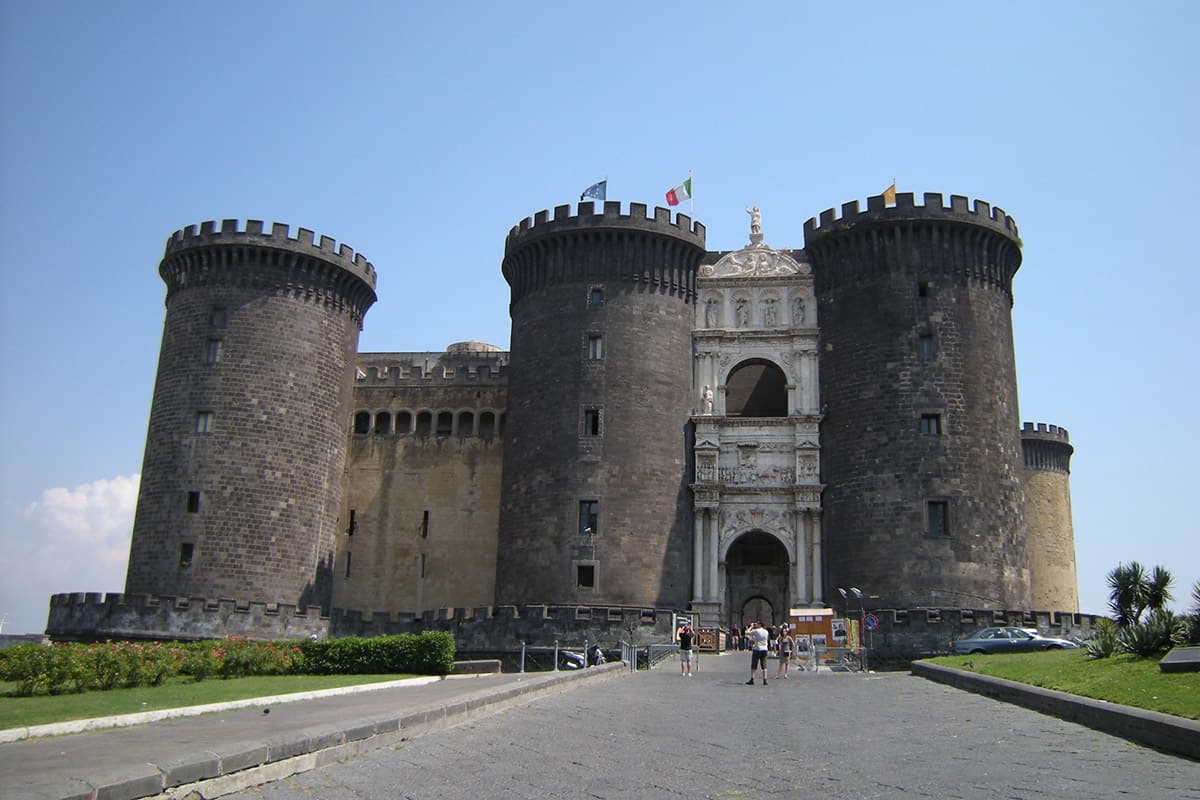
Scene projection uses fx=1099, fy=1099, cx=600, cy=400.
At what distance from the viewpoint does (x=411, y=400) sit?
49.1 metres

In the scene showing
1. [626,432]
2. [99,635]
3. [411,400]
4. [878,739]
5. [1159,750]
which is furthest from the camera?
[411,400]

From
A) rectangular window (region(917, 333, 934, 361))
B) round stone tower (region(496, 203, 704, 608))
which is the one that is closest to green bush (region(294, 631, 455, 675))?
round stone tower (region(496, 203, 704, 608))

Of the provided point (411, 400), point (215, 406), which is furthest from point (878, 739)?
point (411, 400)

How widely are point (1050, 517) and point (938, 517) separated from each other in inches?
802

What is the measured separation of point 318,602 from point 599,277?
17031 mm

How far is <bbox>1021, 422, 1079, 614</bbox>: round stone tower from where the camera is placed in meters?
54.5

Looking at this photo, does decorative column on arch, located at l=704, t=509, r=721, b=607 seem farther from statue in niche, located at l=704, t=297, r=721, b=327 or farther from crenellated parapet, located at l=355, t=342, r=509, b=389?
crenellated parapet, located at l=355, t=342, r=509, b=389

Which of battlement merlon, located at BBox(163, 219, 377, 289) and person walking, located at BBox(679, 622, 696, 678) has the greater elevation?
battlement merlon, located at BBox(163, 219, 377, 289)

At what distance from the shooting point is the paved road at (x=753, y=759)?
Answer: 9609 mm

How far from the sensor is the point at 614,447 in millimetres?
41531

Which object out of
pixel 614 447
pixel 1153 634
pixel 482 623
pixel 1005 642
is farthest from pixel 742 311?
pixel 1153 634

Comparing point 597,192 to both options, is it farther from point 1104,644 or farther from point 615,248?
point 1104,644

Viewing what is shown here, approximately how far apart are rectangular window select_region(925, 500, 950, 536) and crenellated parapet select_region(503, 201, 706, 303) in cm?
1286

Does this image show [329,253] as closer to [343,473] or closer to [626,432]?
[343,473]
